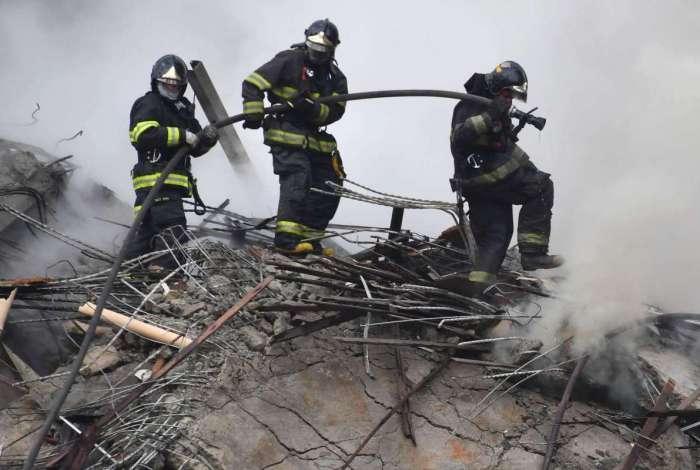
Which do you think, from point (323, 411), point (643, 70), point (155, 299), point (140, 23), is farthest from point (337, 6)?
point (323, 411)

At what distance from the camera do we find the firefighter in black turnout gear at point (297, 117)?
5828 millimetres

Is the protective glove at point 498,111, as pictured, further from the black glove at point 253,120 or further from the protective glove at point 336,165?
the black glove at point 253,120

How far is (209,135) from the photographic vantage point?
564 cm

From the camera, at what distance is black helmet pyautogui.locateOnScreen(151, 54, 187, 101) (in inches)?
226

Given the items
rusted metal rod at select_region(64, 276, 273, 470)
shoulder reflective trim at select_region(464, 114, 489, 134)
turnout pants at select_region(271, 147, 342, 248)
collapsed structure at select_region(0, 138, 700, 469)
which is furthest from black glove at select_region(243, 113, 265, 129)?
rusted metal rod at select_region(64, 276, 273, 470)

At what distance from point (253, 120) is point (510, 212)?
2337mm

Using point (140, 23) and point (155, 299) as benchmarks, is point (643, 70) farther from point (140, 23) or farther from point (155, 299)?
point (140, 23)

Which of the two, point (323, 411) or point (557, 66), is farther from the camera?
point (557, 66)

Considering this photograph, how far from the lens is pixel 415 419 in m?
4.00

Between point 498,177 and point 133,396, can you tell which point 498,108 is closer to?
point 498,177

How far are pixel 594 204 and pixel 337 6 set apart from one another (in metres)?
9.37

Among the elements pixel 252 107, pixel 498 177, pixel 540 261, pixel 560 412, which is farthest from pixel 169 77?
pixel 560 412

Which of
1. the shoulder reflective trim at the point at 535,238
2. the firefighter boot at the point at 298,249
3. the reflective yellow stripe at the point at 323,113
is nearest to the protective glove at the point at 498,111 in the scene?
the shoulder reflective trim at the point at 535,238

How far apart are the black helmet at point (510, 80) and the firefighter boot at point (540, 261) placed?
4.37 feet
